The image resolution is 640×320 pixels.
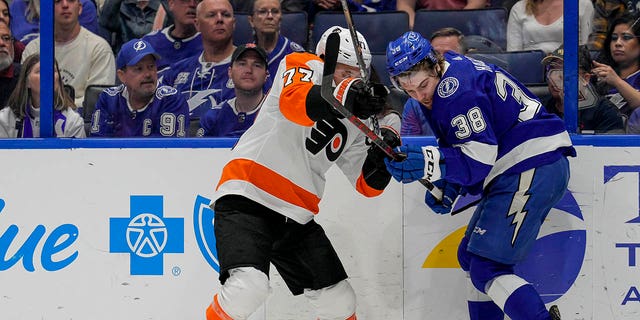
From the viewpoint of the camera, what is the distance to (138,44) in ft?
12.8

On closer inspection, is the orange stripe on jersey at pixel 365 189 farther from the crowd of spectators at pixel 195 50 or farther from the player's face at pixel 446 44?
the player's face at pixel 446 44

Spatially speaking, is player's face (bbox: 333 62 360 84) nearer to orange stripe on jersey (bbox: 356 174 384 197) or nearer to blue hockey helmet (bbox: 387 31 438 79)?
blue hockey helmet (bbox: 387 31 438 79)

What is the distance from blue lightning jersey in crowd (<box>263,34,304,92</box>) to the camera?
3.86 metres

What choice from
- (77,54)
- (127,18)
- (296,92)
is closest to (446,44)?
(296,92)

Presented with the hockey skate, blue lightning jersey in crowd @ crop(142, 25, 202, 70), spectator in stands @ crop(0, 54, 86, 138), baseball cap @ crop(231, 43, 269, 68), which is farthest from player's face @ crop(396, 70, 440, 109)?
spectator in stands @ crop(0, 54, 86, 138)

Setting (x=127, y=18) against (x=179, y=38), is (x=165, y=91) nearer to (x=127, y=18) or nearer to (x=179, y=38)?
(x=179, y=38)

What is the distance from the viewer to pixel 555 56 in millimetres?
3736

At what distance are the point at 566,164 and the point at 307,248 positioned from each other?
0.96 metres

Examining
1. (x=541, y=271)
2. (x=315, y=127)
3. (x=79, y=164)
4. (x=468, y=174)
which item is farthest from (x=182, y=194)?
(x=541, y=271)

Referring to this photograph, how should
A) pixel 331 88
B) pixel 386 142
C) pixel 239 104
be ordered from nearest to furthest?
pixel 331 88, pixel 386 142, pixel 239 104

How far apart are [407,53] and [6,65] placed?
168 centimetres

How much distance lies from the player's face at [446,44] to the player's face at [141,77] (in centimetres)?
111

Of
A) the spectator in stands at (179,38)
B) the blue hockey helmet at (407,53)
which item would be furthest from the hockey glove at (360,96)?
the spectator in stands at (179,38)

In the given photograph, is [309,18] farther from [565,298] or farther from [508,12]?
[565,298]
